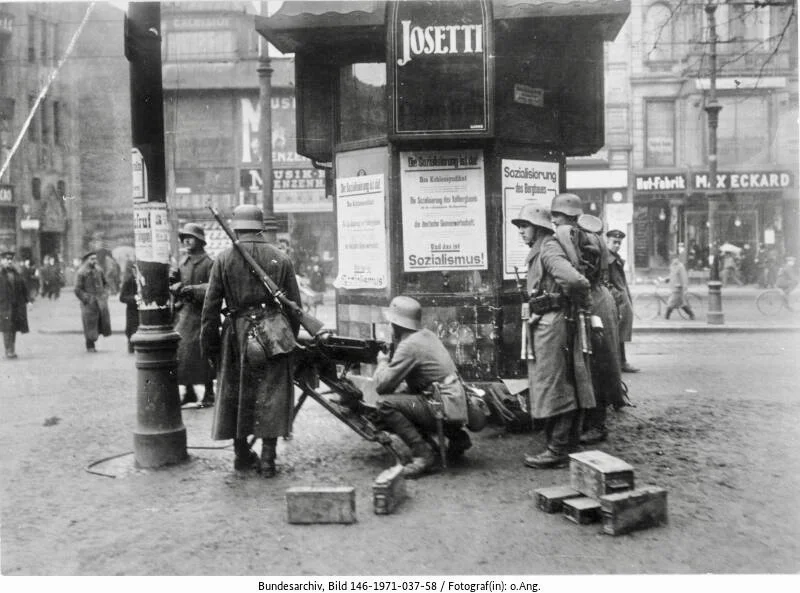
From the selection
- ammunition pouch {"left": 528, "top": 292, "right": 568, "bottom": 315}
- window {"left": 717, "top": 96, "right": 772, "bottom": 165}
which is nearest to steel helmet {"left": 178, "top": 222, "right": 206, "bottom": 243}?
ammunition pouch {"left": 528, "top": 292, "right": 568, "bottom": 315}

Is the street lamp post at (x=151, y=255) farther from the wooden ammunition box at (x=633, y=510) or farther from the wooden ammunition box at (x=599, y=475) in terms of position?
the wooden ammunition box at (x=633, y=510)

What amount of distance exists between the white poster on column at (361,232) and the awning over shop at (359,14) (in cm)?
139

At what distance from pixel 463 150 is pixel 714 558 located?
458cm

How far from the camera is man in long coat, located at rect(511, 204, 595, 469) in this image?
6027 mm

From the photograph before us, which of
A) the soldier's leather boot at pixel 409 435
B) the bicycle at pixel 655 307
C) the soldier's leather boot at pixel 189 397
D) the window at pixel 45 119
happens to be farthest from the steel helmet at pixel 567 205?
the window at pixel 45 119

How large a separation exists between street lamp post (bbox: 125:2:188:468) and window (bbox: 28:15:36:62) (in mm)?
26130

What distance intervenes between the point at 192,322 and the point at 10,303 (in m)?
7.34

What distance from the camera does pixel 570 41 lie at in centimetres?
815

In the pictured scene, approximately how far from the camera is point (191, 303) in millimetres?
8586

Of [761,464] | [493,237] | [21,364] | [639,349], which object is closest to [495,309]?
[493,237]

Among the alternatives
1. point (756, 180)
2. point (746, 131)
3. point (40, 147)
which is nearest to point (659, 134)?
point (746, 131)

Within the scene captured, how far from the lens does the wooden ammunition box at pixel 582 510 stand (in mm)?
4672

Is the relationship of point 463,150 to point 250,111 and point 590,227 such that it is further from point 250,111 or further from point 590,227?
point 250,111

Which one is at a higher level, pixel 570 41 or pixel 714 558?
pixel 570 41
